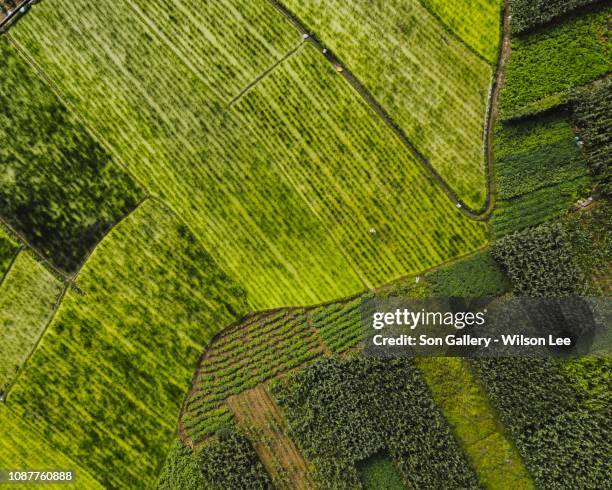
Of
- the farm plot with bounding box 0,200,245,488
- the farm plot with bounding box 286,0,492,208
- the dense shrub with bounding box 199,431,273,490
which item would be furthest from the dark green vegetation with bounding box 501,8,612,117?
the dense shrub with bounding box 199,431,273,490

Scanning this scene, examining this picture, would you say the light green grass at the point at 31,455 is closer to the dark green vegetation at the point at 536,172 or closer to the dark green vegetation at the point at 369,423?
the dark green vegetation at the point at 369,423

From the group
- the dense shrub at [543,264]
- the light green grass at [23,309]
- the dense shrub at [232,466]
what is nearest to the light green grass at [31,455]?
the light green grass at [23,309]

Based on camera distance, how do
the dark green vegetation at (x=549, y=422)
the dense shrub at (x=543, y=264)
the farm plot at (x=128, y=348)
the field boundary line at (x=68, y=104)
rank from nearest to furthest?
the dark green vegetation at (x=549, y=422) → the dense shrub at (x=543, y=264) → the farm plot at (x=128, y=348) → the field boundary line at (x=68, y=104)

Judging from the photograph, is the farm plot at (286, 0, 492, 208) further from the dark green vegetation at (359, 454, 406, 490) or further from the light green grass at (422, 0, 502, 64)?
the dark green vegetation at (359, 454, 406, 490)

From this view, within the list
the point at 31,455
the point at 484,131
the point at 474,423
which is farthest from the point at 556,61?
the point at 31,455

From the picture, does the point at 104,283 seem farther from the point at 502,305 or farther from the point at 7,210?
the point at 502,305

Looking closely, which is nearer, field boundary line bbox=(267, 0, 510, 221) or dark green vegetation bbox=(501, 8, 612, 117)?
dark green vegetation bbox=(501, 8, 612, 117)

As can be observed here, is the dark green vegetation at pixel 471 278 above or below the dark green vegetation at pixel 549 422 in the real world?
above

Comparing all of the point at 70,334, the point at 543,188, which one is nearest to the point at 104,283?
the point at 70,334
